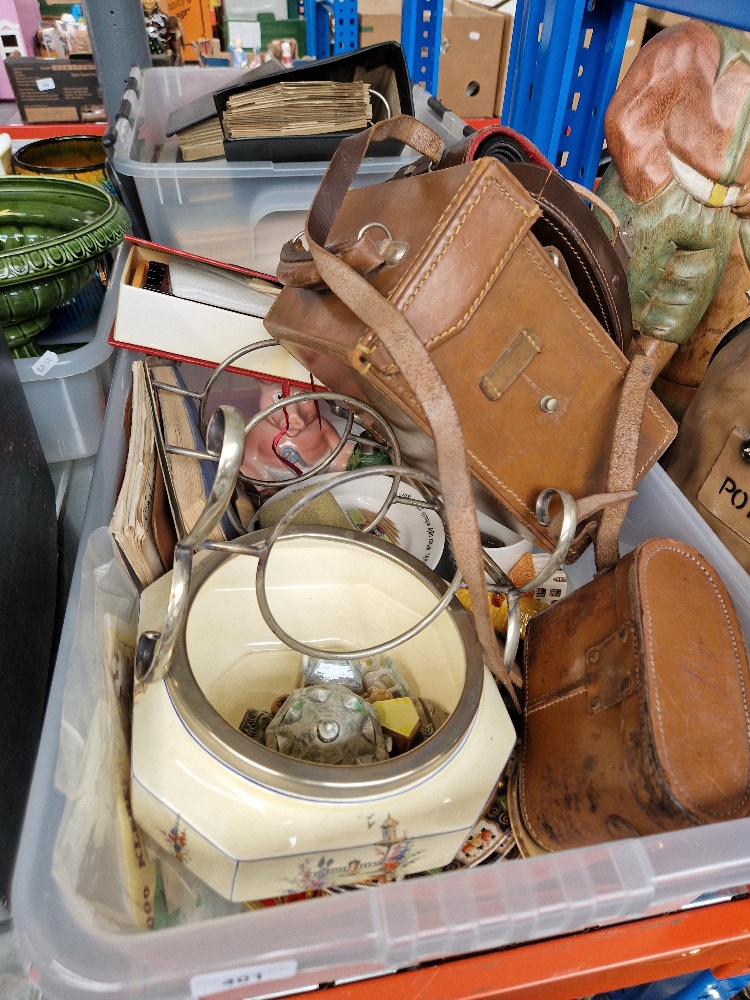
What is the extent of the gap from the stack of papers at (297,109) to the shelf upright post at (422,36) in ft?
1.93

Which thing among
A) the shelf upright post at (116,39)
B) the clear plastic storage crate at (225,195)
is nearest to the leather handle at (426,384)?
the clear plastic storage crate at (225,195)

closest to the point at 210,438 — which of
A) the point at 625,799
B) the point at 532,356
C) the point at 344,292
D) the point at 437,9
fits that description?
the point at 344,292

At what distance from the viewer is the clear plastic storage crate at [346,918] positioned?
0.35m

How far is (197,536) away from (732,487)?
0.60 metres

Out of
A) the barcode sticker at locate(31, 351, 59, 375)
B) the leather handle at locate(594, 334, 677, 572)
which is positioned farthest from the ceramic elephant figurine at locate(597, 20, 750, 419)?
the barcode sticker at locate(31, 351, 59, 375)

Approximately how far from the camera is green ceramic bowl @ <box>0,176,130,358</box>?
728 millimetres

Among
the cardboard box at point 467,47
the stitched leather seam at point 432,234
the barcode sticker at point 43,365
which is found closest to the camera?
the stitched leather seam at point 432,234

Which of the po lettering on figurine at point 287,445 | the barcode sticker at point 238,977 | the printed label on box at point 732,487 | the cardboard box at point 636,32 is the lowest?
the po lettering on figurine at point 287,445

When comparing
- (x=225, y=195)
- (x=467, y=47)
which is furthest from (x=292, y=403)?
(x=467, y=47)

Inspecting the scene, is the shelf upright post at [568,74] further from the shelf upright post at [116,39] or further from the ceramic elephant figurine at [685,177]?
the shelf upright post at [116,39]

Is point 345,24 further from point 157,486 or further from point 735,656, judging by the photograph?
point 735,656

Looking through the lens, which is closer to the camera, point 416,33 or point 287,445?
point 287,445

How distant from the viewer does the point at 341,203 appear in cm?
55

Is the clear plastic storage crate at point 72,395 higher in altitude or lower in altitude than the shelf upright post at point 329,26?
lower
